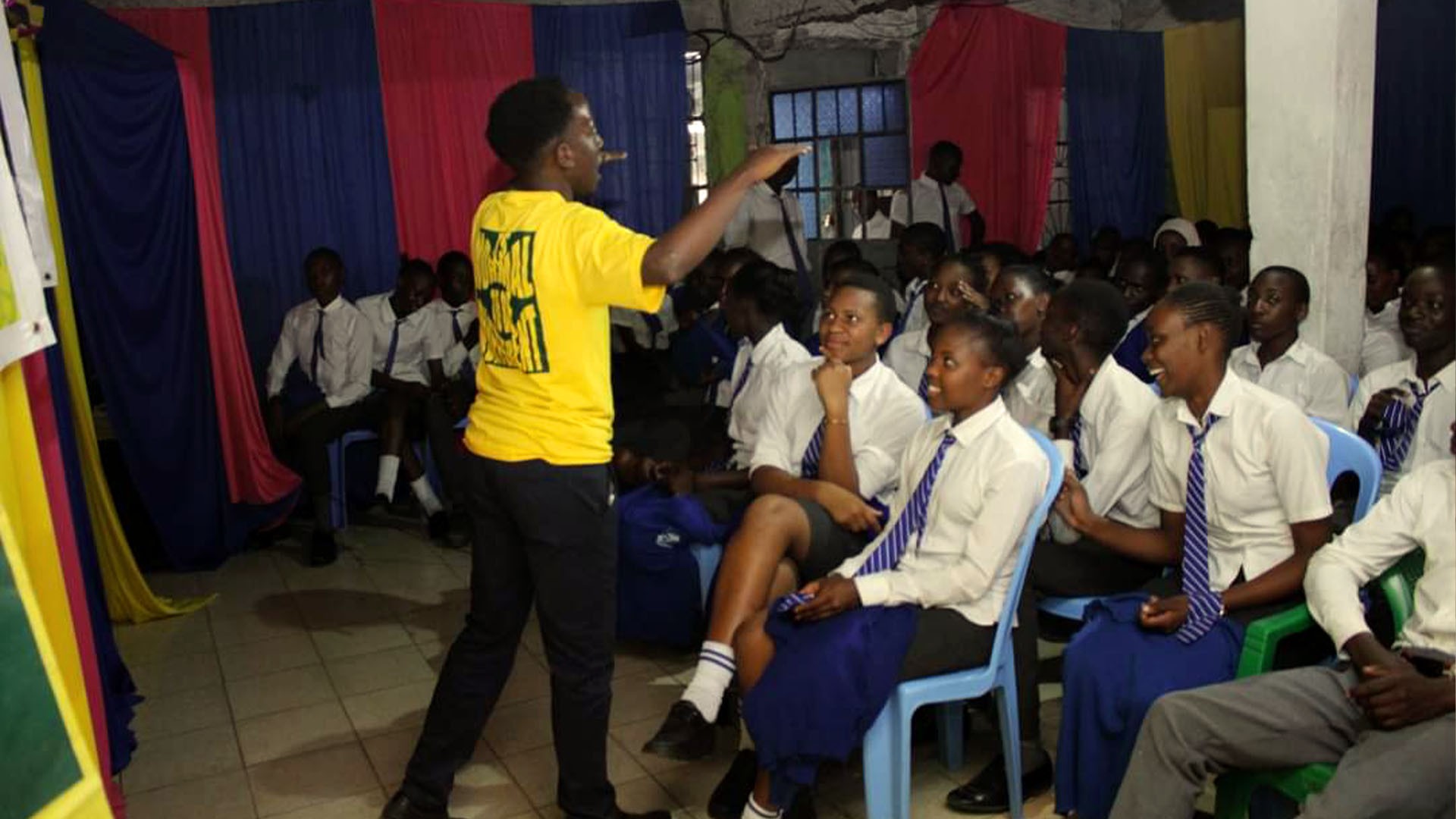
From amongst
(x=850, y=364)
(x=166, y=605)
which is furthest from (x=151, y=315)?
(x=850, y=364)

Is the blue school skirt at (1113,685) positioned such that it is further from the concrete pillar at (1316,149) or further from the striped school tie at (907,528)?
the concrete pillar at (1316,149)

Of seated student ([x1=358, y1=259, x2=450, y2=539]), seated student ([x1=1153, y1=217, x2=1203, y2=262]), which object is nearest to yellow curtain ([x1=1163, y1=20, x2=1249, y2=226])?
seated student ([x1=1153, y1=217, x2=1203, y2=262])

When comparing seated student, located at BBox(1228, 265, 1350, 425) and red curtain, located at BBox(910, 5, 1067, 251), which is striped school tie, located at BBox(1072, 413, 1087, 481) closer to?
seated student, located at BBox(1228, 265, 1350, 425)

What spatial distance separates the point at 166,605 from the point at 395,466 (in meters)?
1.17

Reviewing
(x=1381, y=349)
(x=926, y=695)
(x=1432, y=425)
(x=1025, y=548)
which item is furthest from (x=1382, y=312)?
(x=926, y=695)

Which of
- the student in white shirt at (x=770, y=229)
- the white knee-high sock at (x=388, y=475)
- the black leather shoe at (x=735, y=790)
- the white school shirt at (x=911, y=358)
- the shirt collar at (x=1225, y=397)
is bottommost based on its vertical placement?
the black leather shoe at (x=735, y=790)

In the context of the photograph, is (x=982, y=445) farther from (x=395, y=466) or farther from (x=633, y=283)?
(x=395, y=466)

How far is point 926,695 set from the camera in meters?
2.63

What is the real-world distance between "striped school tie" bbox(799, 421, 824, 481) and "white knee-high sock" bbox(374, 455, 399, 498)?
8.41ft

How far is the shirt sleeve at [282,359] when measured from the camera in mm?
5605

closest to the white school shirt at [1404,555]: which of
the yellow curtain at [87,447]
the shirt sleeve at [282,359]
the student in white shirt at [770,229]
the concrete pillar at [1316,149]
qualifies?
the concrete pillar at [1316,149]

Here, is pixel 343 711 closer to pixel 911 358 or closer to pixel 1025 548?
pixel 1025 548

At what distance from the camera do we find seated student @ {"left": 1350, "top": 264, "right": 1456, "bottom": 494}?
317cm

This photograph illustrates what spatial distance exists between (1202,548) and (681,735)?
1.21m
